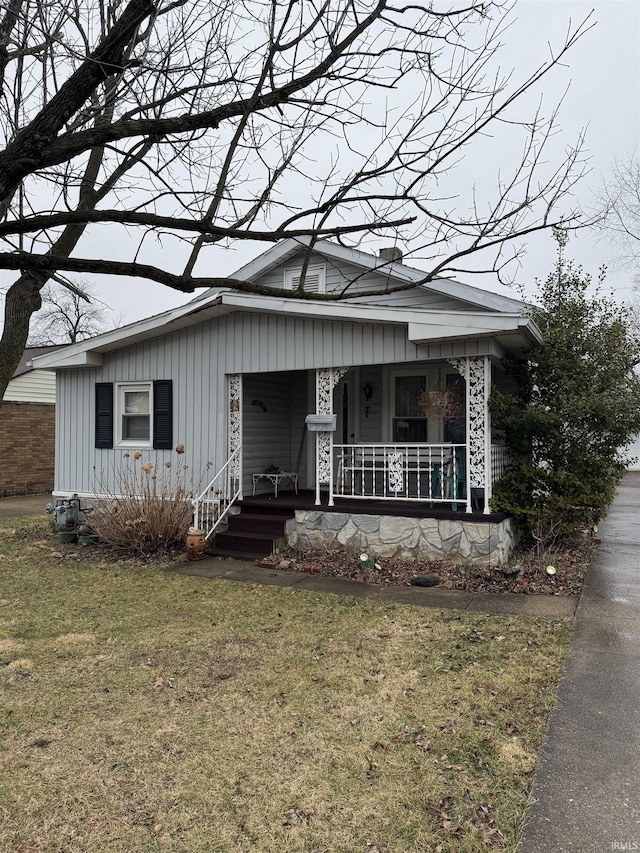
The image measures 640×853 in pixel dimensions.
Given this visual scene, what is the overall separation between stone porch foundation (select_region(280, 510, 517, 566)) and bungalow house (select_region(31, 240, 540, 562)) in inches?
0.7

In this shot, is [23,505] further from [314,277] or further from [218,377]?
[314,277]

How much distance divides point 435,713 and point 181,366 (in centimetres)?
710

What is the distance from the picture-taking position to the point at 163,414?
9.76m

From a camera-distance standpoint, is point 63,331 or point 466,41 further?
point 63,331

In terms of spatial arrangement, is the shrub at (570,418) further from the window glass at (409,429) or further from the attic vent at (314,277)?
the attic vent at (314,277)

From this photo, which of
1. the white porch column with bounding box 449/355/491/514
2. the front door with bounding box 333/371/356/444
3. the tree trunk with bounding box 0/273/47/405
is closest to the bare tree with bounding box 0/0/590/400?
the tree trunk with bounding box 0/273/47/405

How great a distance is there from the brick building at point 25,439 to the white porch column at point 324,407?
1060 cm

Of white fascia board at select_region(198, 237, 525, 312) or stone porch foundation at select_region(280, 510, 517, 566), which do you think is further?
white fascia board at select_region(198, 237, 525, 312)

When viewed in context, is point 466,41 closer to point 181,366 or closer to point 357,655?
point 357,655

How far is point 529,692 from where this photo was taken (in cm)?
402

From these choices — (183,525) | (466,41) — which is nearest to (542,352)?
(466,41)

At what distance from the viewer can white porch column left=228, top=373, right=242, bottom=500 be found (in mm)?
9273

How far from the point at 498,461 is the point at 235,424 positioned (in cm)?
391

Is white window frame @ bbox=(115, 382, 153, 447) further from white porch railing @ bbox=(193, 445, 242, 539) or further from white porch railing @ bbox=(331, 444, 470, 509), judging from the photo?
white porch railing @ bbox=(331, 444, 470, 509)
